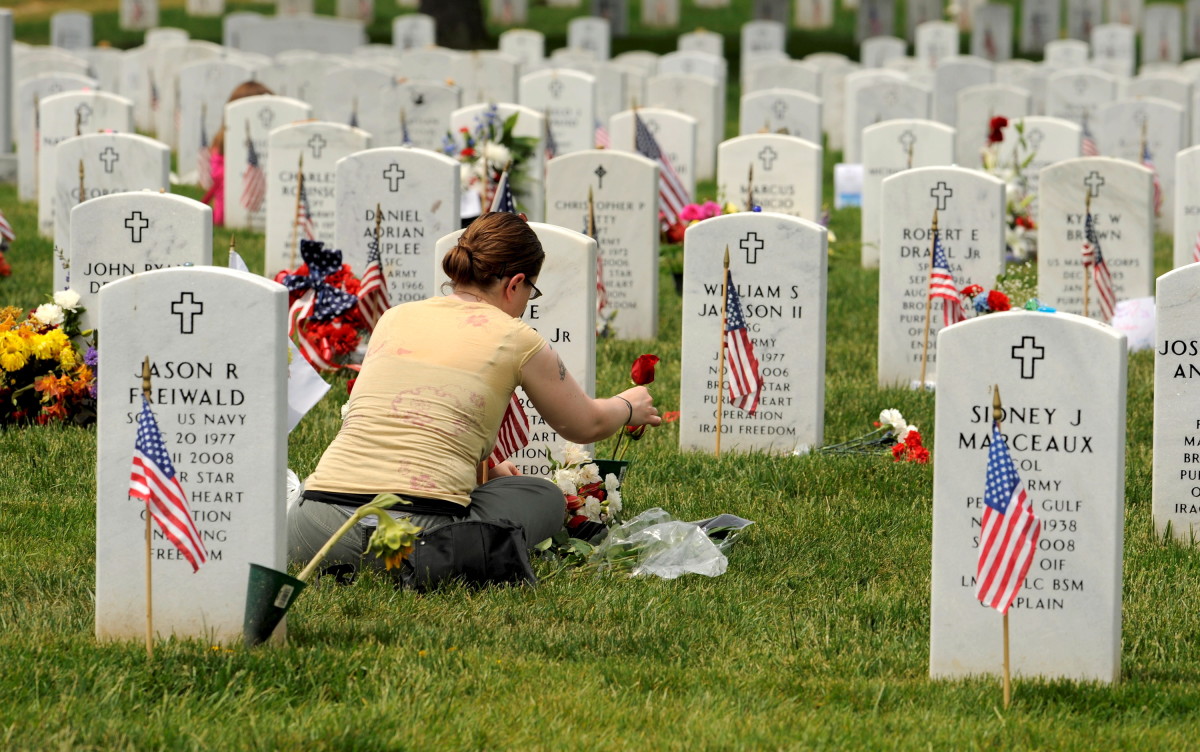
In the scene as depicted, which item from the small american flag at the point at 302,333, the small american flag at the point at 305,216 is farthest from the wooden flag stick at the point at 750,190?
the small american flag at the point at 302,333

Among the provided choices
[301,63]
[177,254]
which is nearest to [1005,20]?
[301,63]

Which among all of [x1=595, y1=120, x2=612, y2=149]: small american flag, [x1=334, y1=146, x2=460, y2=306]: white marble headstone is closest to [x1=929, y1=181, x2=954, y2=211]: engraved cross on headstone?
[x1=334, y1=146, x2=460, y2=306]: white marble headstone

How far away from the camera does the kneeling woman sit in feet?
18.9

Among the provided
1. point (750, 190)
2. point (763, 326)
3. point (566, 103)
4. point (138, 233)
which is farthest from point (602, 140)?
point (138, 233)

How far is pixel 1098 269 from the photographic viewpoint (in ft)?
34.5

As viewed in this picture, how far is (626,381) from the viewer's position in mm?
9500

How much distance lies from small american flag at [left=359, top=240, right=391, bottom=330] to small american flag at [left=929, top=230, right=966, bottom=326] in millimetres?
3040

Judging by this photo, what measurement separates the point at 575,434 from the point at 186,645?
5.15 feet

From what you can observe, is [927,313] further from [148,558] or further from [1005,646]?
[148,558]

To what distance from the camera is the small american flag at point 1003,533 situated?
4.79m

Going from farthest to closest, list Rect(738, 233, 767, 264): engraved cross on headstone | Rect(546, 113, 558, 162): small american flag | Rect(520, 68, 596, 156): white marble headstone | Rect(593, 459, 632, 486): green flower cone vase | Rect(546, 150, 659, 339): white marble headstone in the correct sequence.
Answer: Rect(520, 68, 596, 156): white marble headstone → Rect(546, 113, 558, 162): small american flag → Rect(546, 150, 659, 339): white marble headstone → Rect(738, 233, 767, 264): engraved cross on headstone → Rect(593, 459, 632, 486): green flower cone vase

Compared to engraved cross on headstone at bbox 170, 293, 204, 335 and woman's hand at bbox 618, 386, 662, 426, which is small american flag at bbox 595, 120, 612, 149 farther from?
engraved cross on headstone at bbox 170, 293, 204, 335

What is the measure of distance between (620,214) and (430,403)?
5.16 metres

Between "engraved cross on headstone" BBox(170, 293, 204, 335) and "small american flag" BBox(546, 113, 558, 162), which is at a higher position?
"small american flag" BBox(546, 113, 558, 162)
